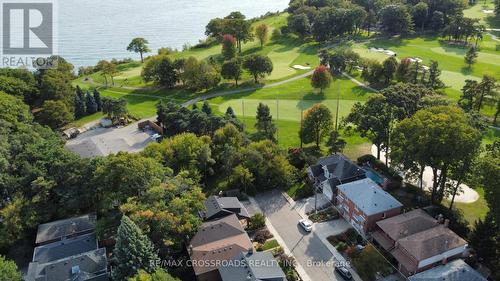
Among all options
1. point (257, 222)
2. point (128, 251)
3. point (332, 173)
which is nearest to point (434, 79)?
point (332, 173)

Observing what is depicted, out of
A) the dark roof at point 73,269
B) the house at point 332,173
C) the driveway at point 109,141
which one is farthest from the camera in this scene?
the driveway at point 109,141

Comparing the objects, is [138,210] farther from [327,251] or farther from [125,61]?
[125,61]

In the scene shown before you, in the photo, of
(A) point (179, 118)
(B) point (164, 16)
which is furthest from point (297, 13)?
(A) point (179, 118)

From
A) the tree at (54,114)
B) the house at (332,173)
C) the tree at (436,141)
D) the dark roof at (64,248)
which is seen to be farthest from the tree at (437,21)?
the dark roof at (64,248)

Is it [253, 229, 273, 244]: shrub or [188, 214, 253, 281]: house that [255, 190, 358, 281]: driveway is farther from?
[188, 214, 253, 281]: house

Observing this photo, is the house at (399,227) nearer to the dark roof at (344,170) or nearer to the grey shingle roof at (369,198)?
the grey shingle roof at (369,198)
